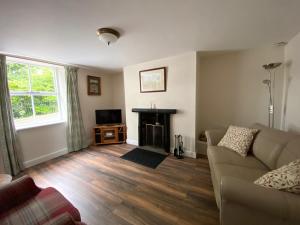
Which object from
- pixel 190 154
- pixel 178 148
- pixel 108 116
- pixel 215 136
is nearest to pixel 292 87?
pixel 215 136

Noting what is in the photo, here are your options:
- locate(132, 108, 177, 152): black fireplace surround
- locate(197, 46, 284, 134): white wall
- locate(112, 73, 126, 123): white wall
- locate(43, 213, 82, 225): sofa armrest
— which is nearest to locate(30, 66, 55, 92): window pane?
locate(112, 73, 126, 123): white wall

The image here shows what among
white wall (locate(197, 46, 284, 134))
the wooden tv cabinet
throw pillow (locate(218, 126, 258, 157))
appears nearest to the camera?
throw pillow (locate(218, 126, 258, 157))

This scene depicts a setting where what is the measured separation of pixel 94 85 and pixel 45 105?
1.34 metres

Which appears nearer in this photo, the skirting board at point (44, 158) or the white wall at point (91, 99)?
the skirting board at point (44, 158)

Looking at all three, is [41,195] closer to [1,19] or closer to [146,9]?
[1,19]

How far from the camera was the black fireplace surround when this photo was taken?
3102 mm

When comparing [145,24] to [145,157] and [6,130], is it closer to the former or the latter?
[145,157]

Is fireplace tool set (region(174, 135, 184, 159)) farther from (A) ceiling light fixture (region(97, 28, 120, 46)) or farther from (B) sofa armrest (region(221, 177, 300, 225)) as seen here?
(A) ceiling light fixture (region(97, 28, 120, 46))

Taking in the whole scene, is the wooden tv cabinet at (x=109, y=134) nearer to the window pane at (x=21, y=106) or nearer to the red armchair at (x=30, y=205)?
the window pane at (x=21, y=106)

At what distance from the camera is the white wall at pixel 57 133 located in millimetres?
2717

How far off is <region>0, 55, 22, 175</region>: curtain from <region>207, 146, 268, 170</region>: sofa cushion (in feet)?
11.1

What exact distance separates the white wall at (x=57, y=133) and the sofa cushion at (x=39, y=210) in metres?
2.07

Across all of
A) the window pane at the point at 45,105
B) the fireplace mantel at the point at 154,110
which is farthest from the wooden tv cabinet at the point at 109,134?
the window pane at the point at 45,105

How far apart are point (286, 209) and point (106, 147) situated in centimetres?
349
